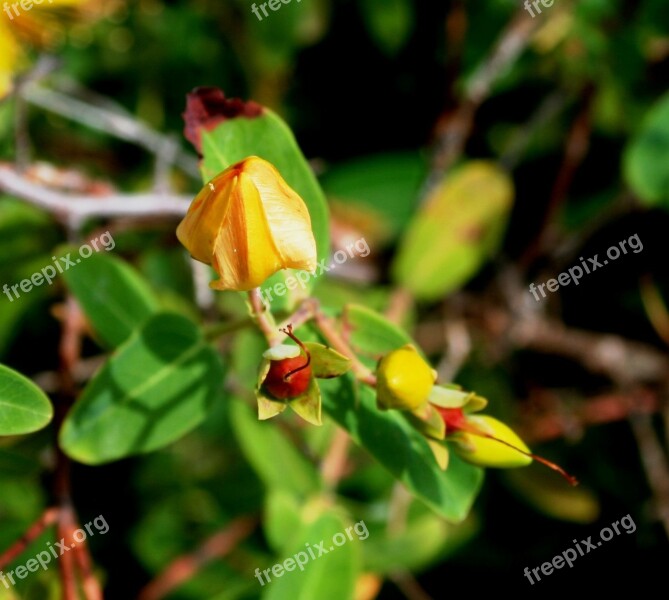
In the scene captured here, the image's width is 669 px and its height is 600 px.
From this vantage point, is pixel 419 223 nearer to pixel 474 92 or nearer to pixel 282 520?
pixel 474 92

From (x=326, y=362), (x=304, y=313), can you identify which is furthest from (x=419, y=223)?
(x=326, y=362)

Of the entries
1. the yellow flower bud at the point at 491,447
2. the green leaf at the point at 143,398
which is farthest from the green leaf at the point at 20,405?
the yellow flower bud at the point at 491,447

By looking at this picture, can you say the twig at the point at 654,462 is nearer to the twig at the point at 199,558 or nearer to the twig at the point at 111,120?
the twig at the point at 199,558

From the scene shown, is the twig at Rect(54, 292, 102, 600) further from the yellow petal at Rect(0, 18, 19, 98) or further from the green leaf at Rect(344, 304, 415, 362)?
the yellow petal at Rect(0, 18, 19, 98)

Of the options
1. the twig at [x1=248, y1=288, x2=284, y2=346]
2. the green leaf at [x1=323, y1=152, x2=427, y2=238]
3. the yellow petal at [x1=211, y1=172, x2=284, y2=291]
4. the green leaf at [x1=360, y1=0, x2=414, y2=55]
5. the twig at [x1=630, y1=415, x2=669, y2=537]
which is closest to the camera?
the yellow petal at [x1=211, y1=172, x2=284, y2=291]
